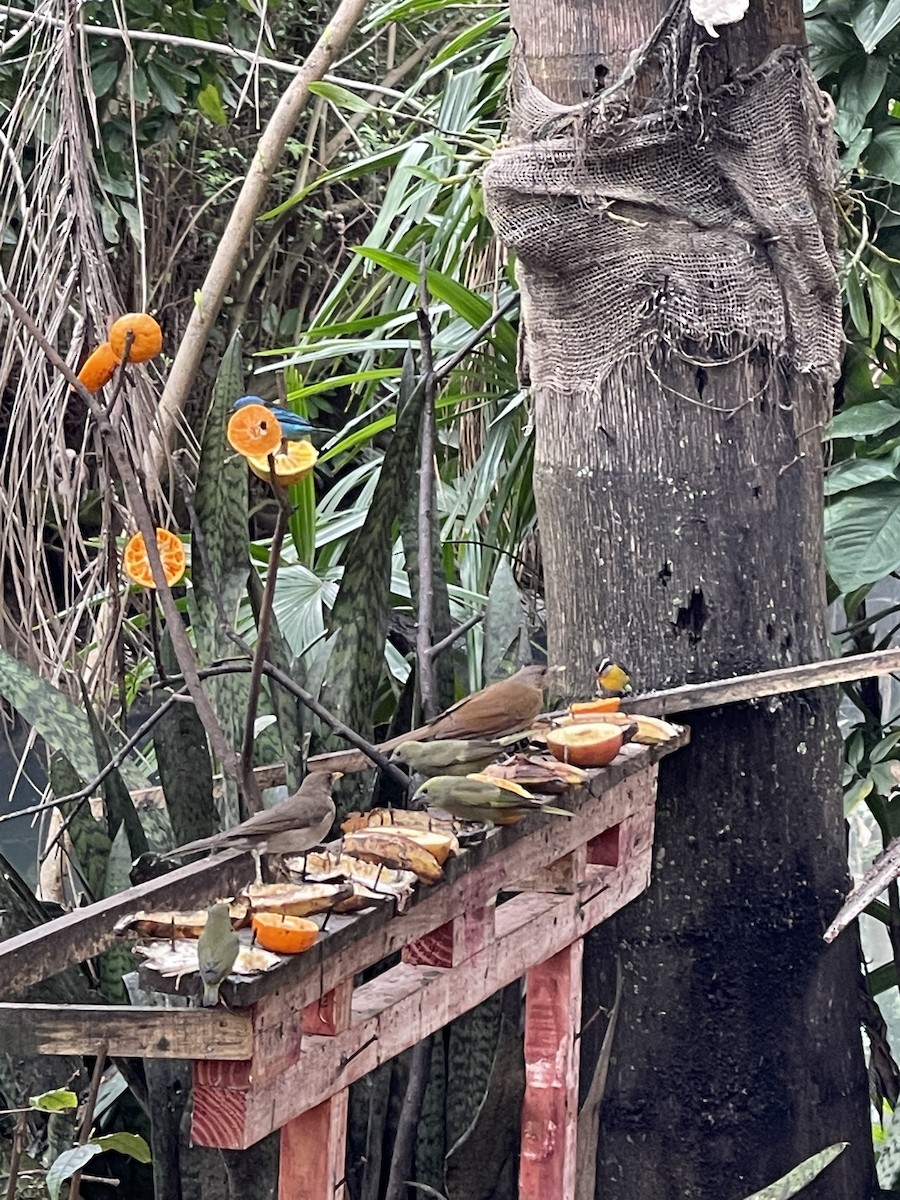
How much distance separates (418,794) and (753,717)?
0.59m

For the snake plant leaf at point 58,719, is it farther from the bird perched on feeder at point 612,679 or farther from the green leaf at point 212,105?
the green leaf at point 212,105

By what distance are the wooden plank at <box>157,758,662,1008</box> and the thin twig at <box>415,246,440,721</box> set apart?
0.25m

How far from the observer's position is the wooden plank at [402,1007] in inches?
34.3

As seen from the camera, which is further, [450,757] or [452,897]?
[450,757]

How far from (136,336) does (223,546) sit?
58cm

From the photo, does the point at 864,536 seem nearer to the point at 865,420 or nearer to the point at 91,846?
the point at 865,420

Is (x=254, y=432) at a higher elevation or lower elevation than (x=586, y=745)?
higher

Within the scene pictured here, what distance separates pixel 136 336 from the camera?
3.30ft

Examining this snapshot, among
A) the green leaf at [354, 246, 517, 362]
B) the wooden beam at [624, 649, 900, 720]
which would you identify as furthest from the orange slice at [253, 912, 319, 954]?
the green leaf at [354, 246, 517, 362]

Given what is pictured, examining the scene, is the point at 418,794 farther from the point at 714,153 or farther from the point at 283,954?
the point at 714,153

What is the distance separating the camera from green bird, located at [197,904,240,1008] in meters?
0.80

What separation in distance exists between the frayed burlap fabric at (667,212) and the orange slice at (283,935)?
87cm

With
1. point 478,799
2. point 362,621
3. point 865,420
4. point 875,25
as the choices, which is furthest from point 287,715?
point 875,25

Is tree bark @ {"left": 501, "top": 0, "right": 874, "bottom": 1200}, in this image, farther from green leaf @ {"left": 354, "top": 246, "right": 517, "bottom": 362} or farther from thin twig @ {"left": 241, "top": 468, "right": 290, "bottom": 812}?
thin twig @ {"left": 241, "top": 468, "right": 290, "bottom": 812}
